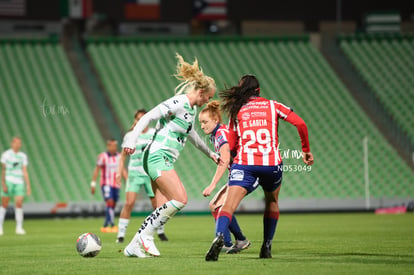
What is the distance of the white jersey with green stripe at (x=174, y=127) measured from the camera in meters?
8.86

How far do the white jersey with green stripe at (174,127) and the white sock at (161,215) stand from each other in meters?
0.60

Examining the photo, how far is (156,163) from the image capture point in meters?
8.81

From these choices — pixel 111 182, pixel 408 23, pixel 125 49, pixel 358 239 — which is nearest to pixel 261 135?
pixel 358 239

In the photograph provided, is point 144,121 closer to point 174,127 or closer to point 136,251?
point 174,127

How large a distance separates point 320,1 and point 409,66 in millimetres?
4523

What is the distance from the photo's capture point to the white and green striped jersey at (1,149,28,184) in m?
17.2

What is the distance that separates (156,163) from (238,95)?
4.22 ft

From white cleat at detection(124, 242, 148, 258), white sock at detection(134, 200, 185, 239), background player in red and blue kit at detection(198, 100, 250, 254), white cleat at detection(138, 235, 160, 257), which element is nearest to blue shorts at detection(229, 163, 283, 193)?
white sock at detection(134, 200, 185, 239)

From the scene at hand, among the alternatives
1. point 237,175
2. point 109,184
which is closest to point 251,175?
point 237,175

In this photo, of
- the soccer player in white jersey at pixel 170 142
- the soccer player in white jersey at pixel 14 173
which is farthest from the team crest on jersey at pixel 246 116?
the soccer player in white jersey at pixel 14 173

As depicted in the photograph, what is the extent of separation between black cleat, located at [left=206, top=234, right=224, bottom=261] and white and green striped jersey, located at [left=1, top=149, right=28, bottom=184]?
999cm

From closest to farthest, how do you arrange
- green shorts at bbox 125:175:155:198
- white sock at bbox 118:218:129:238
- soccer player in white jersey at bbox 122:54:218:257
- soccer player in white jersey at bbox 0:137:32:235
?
soccer player in white jersey at bbox 122:54:218:257 < white sock at bbox 118:218:129:238 < green shorts at bbox 125:175:155:198 < soccer player in white jersey at bbox 0:137:32:235

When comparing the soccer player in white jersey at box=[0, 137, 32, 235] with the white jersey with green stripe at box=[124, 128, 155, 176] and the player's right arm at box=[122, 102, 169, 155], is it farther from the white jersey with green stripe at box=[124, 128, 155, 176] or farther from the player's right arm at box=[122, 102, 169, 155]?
A: the player's right arm at box=[122, 102, 169, 155]

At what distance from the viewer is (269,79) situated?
28.4m
